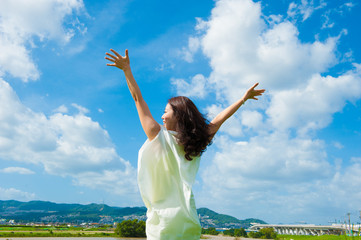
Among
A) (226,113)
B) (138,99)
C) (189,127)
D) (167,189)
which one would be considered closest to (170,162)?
A: (167,189)

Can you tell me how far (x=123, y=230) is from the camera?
81562mm

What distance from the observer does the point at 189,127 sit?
232 cm

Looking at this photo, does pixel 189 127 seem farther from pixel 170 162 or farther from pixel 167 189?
pixel 167 189

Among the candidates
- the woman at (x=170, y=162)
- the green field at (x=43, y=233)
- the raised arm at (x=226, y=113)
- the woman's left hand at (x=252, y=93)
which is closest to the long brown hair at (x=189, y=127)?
the woman at (x=170, y=162)

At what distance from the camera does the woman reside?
205 centimetres

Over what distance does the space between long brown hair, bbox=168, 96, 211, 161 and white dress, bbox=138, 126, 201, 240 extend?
6cm

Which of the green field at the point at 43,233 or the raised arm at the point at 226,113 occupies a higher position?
the raised arm at the point at 226,113

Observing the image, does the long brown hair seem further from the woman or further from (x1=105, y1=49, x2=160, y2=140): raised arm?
(x1=105, y1=49, x2=160, y2=140): raised arm

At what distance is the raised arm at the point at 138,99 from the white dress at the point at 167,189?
6cm

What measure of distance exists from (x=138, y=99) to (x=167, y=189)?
0.68 metres

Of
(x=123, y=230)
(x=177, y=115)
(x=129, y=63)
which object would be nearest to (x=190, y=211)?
(x=177, y=115)

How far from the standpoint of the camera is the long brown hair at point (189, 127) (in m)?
2.28

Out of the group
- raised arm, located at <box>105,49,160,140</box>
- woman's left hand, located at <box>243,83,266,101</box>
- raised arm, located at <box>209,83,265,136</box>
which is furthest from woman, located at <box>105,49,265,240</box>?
woman's left hand, located at <box>243,83,266,101</box>

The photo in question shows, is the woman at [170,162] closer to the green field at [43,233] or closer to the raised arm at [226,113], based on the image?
the raised arm at [226,113]
